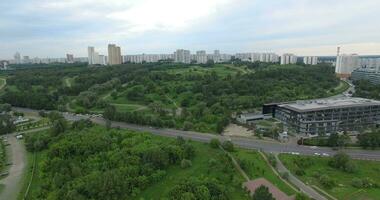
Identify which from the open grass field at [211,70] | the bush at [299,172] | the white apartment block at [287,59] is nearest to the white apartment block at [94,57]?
the open grass field at [211,70]

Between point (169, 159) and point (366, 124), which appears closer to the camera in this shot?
point (169, 159)

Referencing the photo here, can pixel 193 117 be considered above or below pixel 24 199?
above

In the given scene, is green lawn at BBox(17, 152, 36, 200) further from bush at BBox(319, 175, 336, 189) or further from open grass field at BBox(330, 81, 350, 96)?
open grass field at BBox(330, 81, 350, 96)

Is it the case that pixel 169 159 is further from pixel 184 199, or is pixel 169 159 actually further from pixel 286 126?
pixel 286 126

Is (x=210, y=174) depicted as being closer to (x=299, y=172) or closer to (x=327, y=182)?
(x=299, y=172)

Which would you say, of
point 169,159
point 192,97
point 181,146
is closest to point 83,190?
point 169,159

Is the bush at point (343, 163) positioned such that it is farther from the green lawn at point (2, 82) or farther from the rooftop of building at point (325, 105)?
the green lawn at point (2, 82)
